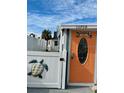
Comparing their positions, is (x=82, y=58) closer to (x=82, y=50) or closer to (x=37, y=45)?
(x=82, y=50)

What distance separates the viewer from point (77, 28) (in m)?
A: 6.11

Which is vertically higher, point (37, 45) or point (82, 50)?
point (37, 45)

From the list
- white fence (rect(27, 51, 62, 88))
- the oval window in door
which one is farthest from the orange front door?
white fence (rect(27, 51, 62, 88))

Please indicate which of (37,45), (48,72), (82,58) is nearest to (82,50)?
(82,58)

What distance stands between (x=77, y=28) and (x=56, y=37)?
667 mm

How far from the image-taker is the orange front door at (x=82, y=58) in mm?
6359

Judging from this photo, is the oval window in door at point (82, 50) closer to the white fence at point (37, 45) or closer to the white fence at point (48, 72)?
the white fence at point (48, 72)

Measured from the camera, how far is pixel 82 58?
21.0 feet

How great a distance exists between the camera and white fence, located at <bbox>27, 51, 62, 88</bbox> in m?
5.65

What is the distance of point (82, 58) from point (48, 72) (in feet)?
3.82
